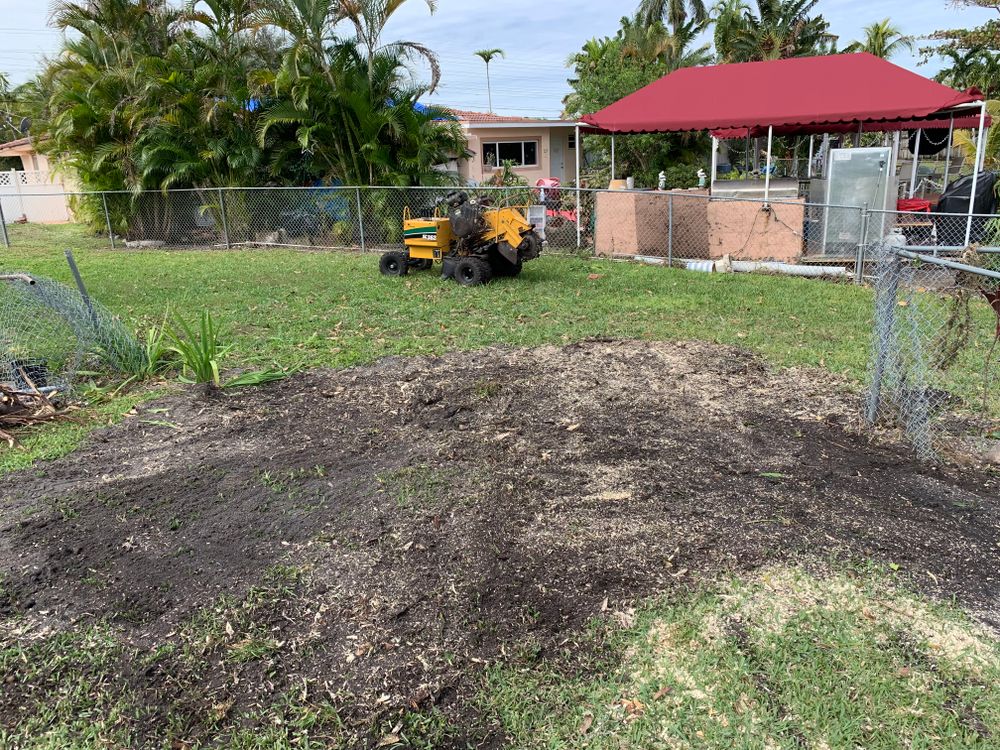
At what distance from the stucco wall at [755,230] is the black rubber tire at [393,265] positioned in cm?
500

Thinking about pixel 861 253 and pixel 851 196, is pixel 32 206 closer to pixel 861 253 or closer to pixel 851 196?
pixel 851 196

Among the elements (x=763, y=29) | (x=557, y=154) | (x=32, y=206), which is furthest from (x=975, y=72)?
(x=32, y=206)

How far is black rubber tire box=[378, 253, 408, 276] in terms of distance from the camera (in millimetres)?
11039

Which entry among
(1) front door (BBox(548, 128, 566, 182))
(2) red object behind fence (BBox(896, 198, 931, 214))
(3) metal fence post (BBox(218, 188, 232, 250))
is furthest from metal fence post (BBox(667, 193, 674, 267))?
(1) front door (BBox(548, 128, 566, 182))

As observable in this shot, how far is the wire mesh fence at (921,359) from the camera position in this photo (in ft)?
14.6

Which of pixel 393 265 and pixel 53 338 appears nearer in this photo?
pixel 53 338

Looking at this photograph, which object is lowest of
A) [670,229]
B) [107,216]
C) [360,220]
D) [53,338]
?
[53,338]

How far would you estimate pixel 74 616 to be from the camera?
123 inches

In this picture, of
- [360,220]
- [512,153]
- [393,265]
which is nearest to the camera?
[393,265]

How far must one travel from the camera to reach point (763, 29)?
33906 millimetres

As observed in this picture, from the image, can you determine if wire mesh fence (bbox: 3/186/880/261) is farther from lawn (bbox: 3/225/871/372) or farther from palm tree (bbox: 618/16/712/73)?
palm tree (bbox: 618/16/712/73)

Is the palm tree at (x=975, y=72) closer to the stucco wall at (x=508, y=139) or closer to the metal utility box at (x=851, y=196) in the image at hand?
the stucco wall at (x=508, y=139)

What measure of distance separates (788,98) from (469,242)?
6.43m

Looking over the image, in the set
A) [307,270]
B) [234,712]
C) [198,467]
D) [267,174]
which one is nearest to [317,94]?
[267,174]
